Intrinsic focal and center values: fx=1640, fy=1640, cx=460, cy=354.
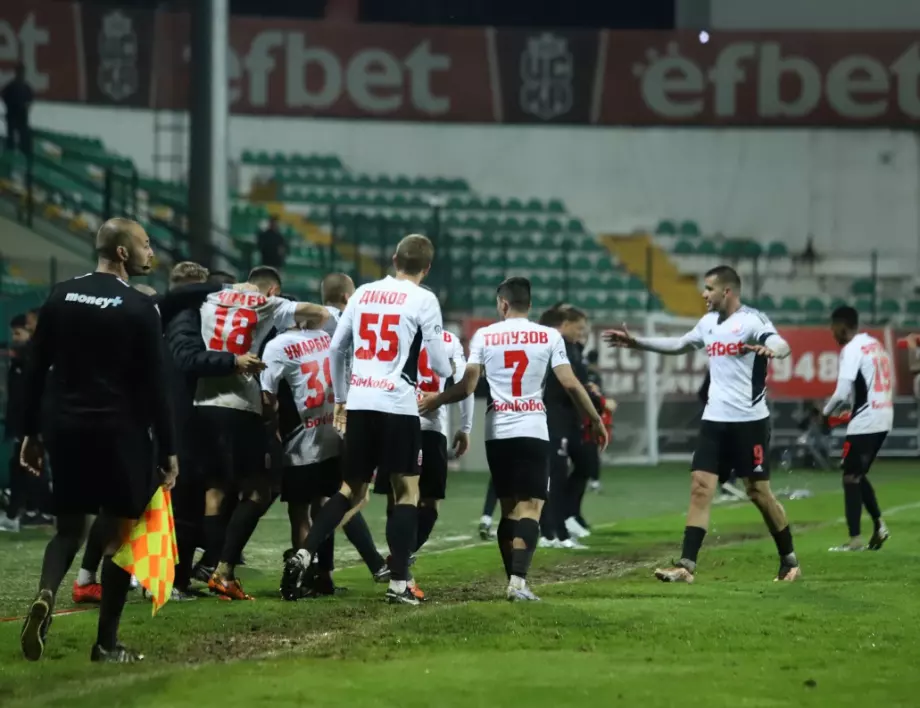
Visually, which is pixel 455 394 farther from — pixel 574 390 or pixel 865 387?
pixel 865 387

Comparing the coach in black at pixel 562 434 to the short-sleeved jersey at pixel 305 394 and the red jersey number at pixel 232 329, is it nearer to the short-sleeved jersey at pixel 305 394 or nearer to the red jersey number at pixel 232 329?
the short-sleeved jersey at pixel 305 394

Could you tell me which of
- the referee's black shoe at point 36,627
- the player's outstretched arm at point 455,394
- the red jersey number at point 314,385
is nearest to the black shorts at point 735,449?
the player's outstretched arm at point 455,394

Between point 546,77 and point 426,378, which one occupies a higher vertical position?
point 546,77

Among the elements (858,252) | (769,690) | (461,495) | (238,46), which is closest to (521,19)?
(238,46)

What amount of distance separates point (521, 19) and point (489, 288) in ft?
28.8

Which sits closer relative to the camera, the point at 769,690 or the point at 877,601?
the point at 769,690

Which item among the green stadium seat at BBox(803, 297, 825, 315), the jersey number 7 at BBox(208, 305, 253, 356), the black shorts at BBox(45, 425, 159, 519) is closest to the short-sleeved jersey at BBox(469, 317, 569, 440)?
the jersey number 7 at BBox(208, 305, 253, 356)

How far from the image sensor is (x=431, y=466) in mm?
10609

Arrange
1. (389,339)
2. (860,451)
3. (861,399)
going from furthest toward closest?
1. (861,399)
2. (860,451)
3. (389,339)

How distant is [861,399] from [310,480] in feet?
18.6

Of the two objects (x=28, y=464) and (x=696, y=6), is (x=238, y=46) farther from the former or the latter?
(x=28, y=464)

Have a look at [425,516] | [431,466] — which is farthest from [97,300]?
[425,516]

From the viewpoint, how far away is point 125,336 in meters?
7.07

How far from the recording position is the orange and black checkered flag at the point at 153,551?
23.4 ft
